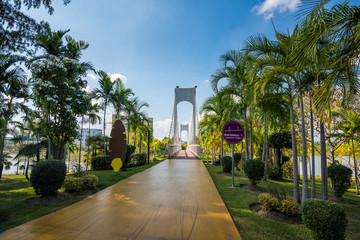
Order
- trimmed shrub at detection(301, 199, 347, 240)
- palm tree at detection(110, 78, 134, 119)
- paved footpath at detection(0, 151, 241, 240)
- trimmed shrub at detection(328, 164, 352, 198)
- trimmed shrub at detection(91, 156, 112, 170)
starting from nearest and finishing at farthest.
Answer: trimmed shrub at detection(301, 199, 347, 240)
paved footpath at detection(0, 151, 241, 240)
trimmed shrub at detection(328, 164, 352, 198)
trimmed shrub at detection(91, 156, 112, 170)
palm tree at detection(110, 78, 134, 119)

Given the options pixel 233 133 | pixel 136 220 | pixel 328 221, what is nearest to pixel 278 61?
pixel 233 133

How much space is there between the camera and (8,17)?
11.0ft

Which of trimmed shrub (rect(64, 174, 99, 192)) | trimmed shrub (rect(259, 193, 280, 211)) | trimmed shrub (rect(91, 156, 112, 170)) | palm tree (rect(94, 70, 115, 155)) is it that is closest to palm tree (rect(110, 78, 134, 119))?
palm tree (rect(94, 70, 115, 155))

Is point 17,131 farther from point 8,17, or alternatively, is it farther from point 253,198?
point 253,198

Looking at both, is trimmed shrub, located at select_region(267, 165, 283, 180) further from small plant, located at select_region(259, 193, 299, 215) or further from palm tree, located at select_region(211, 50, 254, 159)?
small plant, located at select_region(259, 193, 299, 215)

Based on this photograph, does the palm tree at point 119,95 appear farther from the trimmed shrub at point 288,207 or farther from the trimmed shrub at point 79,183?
the trimmed shrub at point 288,207

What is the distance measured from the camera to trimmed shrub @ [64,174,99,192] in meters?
5.04

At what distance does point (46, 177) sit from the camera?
14.4 ft

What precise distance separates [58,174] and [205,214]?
3.67 m

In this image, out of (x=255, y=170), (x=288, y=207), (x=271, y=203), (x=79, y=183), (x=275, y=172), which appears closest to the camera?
(x=288, y=207)

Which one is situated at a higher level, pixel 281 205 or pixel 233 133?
pixel 233 133

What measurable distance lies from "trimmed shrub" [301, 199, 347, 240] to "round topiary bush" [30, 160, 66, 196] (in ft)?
17.0

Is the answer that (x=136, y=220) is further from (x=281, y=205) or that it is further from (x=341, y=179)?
(x=341, y=179)

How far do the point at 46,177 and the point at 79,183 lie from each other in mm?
914
